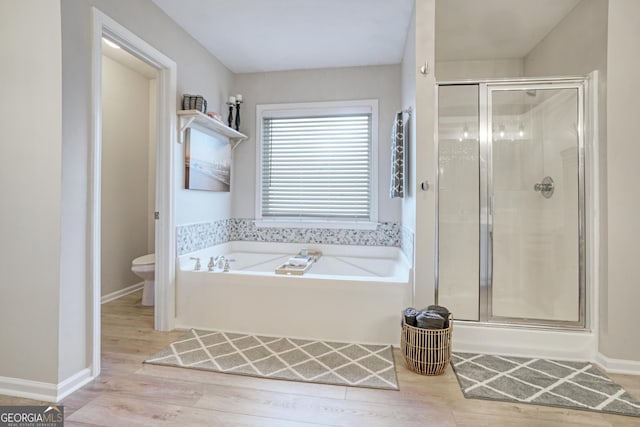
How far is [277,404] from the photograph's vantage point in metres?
1.66

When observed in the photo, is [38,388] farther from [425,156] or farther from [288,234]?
[425,156]

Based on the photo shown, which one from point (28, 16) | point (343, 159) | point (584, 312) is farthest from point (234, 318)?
point (584, 312)

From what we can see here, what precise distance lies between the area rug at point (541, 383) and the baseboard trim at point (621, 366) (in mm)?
69

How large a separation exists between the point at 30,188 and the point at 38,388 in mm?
1071

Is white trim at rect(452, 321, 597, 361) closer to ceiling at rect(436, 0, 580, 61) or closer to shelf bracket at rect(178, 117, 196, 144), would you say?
ceiling at rect(436, 0, 580, 61)

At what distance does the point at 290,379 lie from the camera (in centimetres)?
189

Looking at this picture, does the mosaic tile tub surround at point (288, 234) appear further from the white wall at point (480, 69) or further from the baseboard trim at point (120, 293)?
the white wall at point (480, 69)

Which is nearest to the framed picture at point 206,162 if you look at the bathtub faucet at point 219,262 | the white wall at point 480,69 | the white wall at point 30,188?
the bathtub faucet at point 219,262

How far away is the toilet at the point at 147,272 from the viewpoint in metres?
3.06

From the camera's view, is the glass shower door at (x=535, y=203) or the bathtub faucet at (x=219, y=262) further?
the bathtub faucet at (x=219, y=262)

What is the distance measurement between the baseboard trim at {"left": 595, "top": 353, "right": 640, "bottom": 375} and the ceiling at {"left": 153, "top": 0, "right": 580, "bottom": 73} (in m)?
2.55

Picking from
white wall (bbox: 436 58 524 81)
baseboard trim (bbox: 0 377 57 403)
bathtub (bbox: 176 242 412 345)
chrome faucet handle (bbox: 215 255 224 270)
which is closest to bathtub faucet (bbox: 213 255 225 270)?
chrome faucet handle (bbox: 215 255 224 270)
